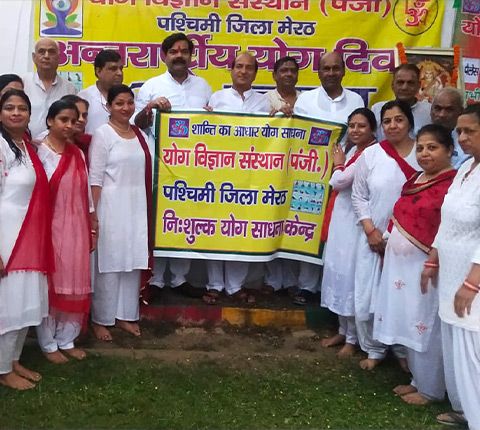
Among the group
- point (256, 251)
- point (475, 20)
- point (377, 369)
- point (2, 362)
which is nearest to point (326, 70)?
point (256, 251)

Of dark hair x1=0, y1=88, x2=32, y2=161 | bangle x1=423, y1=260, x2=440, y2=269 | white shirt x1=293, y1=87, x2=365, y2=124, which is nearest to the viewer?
bangle x1=423, y1=260, x2=440, y2=269

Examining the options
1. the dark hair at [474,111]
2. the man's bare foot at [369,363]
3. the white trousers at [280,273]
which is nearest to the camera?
the dark hair at [474,111]

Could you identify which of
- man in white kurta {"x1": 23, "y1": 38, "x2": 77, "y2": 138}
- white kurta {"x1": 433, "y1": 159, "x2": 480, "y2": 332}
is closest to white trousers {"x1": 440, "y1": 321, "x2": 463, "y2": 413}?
white kurta {"x1": 433, "y1": 159, "x2": 480, "y2": 332}

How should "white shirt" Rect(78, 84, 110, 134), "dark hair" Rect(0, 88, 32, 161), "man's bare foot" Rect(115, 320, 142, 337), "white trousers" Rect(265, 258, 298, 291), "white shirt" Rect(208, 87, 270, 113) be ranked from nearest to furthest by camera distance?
"dark hair" Rect(0, 88, 32, 161), "man's bare foot" Rect(115, 320, 142, 337), "white shirt" Rect(78, 84, 110, 134), "white shirt" Rect(208, 87, 270, 113), "white trousers" Rect(265, 258, 298, 291)

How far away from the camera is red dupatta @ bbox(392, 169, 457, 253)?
354 centimetres

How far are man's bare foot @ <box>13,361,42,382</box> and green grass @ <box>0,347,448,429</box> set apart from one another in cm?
6

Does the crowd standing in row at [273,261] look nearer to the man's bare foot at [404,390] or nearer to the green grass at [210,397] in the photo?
the man's bare foot at [404,390]

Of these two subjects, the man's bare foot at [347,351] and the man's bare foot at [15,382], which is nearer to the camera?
the man's bare foot at [15,382]

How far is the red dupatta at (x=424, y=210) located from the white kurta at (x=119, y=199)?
185cm

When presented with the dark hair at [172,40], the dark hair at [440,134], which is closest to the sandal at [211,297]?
the dark hair at [172,40]

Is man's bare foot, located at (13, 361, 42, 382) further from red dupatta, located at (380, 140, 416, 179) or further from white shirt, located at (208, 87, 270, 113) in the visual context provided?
red dupatta, located at (380, 140, 416, 179)

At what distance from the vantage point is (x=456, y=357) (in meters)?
3.19

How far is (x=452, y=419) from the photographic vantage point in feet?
11.3

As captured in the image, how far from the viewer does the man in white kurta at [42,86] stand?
15.7 ft
